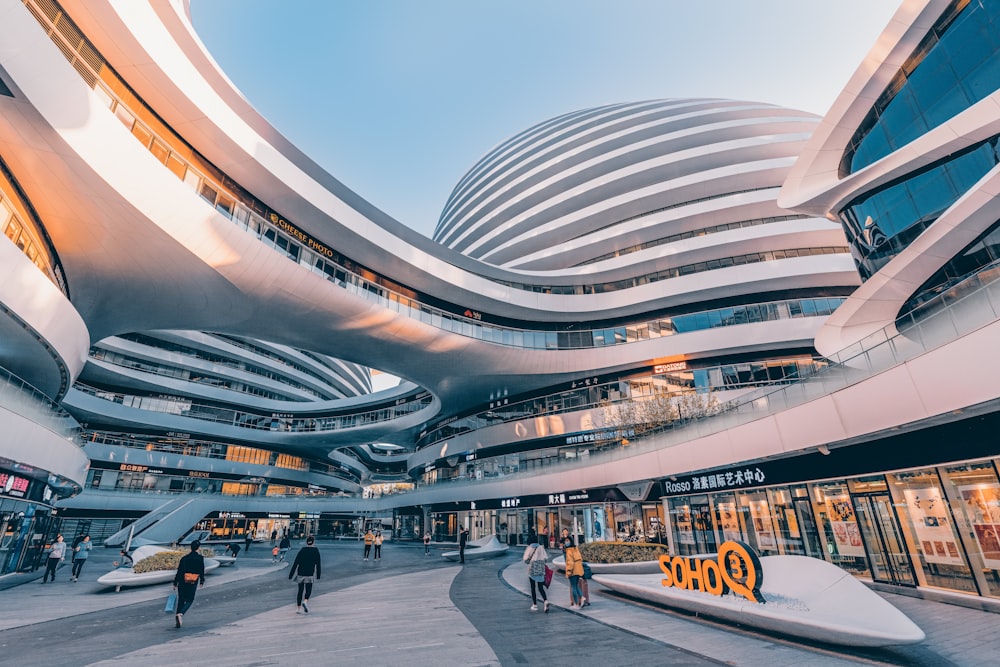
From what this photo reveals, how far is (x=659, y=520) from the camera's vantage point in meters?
27.8

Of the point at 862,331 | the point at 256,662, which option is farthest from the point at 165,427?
the point at 862,331

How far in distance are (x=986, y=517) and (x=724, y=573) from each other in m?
5.91

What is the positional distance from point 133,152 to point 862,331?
96.0ft

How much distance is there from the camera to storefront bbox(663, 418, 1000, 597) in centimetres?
1003

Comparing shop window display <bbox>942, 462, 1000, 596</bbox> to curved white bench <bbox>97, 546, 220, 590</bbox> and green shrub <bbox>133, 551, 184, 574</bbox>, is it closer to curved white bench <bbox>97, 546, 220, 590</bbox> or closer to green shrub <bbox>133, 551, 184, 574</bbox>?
curved white bench <bbox>97, 546, 220, 590</bbox>

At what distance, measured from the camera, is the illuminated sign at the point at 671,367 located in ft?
121

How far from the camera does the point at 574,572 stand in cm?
1067

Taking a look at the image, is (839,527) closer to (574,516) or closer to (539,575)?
(539,575)

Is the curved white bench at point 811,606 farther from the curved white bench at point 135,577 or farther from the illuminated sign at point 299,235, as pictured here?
the illuminated sign at point 299,235

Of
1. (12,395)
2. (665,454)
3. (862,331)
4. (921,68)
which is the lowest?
(665,454)

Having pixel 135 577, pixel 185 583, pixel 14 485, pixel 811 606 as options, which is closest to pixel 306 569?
pixel 185 583

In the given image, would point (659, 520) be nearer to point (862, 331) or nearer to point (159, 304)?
point (862, 331)

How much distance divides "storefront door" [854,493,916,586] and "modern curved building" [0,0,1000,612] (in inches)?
2.5

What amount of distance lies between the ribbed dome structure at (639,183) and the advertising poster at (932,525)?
107 feet
